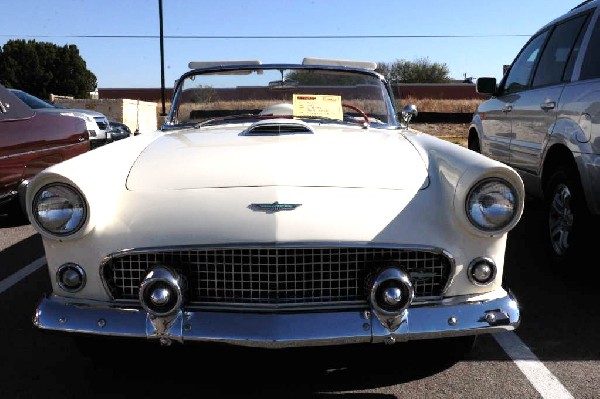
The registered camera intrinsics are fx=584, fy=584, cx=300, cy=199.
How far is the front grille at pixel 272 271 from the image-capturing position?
224cm

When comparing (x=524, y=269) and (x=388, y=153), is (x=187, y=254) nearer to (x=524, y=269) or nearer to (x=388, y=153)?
(x=388, y=153)

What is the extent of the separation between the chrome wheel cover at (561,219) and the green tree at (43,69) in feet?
173

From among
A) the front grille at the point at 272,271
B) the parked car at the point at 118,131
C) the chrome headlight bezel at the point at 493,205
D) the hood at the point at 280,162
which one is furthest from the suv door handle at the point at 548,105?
the parked car at the point at 118,131

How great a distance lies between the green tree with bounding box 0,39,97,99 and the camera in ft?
168

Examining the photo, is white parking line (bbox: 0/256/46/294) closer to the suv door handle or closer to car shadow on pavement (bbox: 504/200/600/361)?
car shadow on pavement (bbox: 504/200/600/361)

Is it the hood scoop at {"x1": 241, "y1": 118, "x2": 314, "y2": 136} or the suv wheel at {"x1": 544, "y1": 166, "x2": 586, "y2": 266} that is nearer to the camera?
the hood scoop at {"x1": 241, "y1": 118, "x2": 314, "y2": 136}

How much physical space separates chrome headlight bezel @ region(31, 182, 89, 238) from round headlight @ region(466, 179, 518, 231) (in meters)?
1.53

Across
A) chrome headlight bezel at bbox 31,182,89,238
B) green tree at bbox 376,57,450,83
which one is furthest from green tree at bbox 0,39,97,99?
chrome headlight bezel at bbox 31,182,89,238

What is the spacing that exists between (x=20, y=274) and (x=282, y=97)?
225 cm

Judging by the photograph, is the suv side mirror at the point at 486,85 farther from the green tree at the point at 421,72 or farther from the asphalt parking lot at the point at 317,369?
the green tree at the point at 421,72

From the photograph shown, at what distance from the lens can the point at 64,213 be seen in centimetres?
231

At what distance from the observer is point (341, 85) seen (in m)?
4.06

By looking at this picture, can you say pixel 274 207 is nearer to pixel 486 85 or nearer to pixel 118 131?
pixel 486 85

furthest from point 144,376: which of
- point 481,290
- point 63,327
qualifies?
point 481,290
